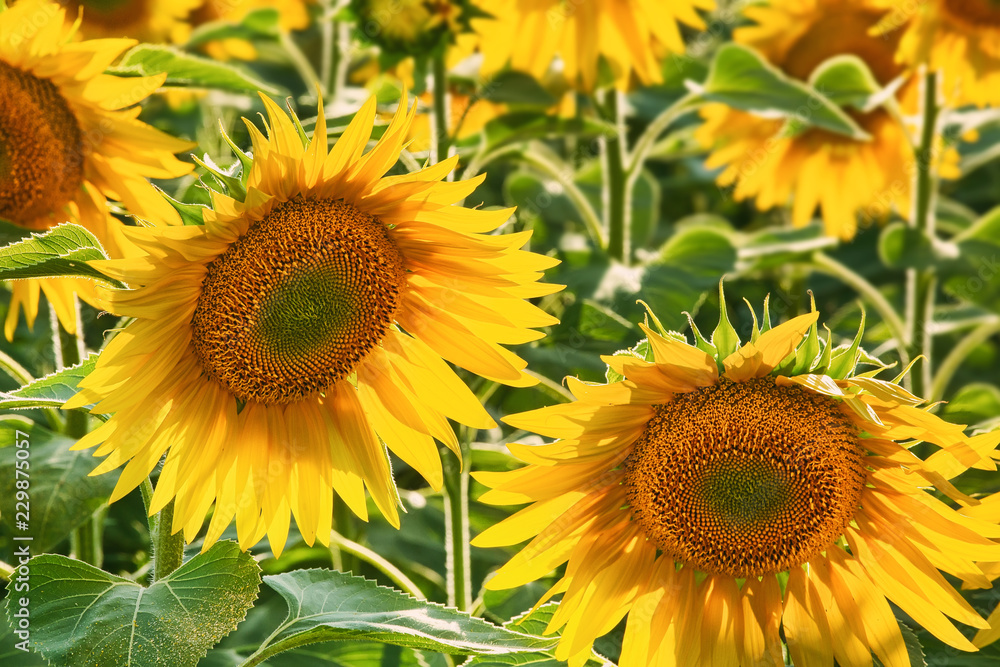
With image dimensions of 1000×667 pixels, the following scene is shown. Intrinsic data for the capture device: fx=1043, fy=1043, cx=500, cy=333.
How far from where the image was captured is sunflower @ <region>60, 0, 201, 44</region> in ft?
7.00

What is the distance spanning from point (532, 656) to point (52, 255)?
627mm

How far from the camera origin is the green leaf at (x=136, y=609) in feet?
2.98

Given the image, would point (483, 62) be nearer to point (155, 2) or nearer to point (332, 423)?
point (332, 423)

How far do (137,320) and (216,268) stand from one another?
10 cm

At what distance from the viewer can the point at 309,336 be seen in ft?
3.64

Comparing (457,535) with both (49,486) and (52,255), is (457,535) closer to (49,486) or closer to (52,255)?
(49,486)

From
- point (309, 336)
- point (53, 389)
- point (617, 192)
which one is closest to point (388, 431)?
point (309, 336)

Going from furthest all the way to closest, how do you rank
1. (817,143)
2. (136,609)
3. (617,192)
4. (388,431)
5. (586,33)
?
(817,143)
(617,192)
(586,33)
(388,431)
(136,609)

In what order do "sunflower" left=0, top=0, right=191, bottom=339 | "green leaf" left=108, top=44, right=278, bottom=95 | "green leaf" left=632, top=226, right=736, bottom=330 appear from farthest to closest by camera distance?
"green leaf" left=632, top=226, right=736, bottom=330, "green leaf" left=108, top=44, right=278, bottom=95, "sunflower" left=0, top=0, right=191, bottom=339

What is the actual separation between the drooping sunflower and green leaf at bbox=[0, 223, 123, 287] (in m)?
0.05

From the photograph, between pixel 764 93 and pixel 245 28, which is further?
pixel 245 28

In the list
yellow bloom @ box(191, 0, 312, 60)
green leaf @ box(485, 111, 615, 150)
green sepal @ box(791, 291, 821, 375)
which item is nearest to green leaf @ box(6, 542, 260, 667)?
green sepal @ box(791, 291, 821, 375)

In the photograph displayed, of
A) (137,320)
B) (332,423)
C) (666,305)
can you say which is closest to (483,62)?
(666,305)

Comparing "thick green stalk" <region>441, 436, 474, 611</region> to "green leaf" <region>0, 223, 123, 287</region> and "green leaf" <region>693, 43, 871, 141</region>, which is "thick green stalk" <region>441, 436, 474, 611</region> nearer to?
"green leaf" <region>0, 223, 123, 287</region>
